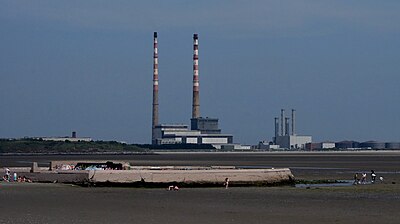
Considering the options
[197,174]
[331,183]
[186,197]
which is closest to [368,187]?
[331,183]

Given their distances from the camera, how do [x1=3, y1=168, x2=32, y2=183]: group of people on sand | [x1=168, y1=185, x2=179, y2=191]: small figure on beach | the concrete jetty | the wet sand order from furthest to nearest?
[x1=3, y1=168, x2=32, y2=183]: group of people on sand → the concrete jetty → [x1=168, y1=185, x2=179, y2=191]: small figure on beach → the wet sand

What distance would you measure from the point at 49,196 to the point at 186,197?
241 inches

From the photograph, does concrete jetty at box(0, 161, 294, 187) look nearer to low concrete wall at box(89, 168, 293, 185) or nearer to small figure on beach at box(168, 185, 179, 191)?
low concrete wall at box(89, 168, 293, 185)

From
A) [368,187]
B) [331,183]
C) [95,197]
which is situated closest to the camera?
[95,197]

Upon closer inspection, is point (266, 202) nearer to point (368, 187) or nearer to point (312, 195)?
→ point (312, 195)

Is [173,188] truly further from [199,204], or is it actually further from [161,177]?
[199,204]

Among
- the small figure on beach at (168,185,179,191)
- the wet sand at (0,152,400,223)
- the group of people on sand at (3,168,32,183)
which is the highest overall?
the group of people on sand at (3,168,32,183)

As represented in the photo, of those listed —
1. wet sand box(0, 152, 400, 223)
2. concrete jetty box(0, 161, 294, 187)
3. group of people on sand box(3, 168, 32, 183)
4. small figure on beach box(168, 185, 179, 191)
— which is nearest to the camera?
wet sand box(0, 152, 400, 223)

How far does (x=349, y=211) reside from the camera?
34125 millimetres

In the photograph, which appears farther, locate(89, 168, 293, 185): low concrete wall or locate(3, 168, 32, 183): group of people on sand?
locate(3, 168, 32, 183): group of people on sand

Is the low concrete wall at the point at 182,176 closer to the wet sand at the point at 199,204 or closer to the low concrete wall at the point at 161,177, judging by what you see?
the low concrete wall at the point at 161,177

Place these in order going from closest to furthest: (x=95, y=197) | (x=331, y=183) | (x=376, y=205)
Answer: (x=376, y=205)
(x=95, y=197)
(x=331, y=183)

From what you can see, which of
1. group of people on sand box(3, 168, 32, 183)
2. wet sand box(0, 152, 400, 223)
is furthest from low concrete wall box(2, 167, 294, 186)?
wet sand box(0, 152, 400, 223)

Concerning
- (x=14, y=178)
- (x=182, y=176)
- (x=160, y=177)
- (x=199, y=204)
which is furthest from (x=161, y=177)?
(x=199, y=204)
